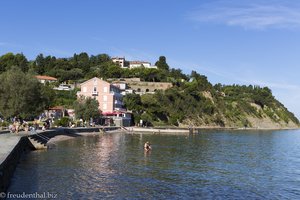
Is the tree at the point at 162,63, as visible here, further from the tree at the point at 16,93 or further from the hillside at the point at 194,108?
the tree at the point at 16,93

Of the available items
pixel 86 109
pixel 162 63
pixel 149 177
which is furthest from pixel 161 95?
pixel 149 177

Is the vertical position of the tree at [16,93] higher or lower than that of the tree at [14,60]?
lower

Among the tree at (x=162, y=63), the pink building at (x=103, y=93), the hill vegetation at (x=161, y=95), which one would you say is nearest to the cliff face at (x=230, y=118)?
the hill vegetation at (x=161, y=95)

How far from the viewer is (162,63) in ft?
601

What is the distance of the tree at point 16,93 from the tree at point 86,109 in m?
36.7

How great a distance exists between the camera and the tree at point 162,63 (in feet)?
596

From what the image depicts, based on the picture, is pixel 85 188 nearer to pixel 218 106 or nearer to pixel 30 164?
pixel 30 164

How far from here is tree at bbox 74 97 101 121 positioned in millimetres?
97594

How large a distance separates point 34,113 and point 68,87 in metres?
75.7

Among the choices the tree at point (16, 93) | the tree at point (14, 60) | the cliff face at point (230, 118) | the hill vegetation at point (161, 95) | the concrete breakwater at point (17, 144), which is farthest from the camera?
the cliff face at point (230, 118)

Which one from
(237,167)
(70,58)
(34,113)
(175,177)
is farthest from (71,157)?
(70,58)

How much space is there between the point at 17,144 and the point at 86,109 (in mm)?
62961

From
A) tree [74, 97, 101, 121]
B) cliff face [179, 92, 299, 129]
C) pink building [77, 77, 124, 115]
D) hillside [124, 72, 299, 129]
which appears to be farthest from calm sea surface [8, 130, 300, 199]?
cliff face [179, 92, 299, 129]

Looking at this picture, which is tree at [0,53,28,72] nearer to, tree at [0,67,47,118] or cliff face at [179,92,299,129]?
cliff face at [179,92,299,129]
